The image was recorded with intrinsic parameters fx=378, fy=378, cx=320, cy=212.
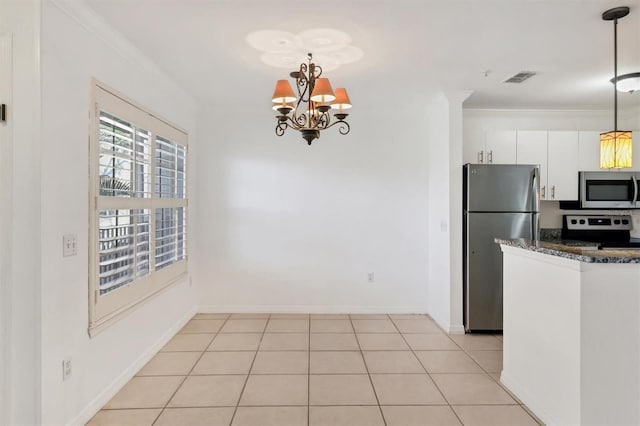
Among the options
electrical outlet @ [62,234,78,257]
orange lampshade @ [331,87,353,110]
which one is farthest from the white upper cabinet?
electrical outlet @ [62,234,78,257]

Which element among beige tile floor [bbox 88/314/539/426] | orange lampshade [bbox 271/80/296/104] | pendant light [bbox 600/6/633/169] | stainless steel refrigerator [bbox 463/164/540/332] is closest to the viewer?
pendant light [bbox 600/6/633/169]

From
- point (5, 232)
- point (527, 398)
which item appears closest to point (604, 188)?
point (527, 398)

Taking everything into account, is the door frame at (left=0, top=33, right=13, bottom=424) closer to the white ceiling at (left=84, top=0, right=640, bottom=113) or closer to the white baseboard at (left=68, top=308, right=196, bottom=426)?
the white baseboard at (left=68, top=308, right=196, bottom=426)

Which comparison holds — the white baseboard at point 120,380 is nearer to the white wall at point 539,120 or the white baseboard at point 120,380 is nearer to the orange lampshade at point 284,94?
the orange lampshade at point 284,94

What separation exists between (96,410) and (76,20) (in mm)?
2431

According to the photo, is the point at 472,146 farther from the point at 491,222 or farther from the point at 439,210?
the point at 491,222

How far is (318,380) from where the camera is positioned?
115 inches

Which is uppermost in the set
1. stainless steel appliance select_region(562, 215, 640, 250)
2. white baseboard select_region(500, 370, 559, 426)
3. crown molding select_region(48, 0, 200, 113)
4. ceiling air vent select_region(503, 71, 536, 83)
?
ceiling air vent select_region(503, 71, 536, 83)

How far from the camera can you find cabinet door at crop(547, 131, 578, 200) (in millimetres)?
4254

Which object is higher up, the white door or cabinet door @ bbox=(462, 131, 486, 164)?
cabinet door @ bbox=(462, 131, 486, 164)

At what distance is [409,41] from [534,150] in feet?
7.95

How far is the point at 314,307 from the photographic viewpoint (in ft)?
15.4

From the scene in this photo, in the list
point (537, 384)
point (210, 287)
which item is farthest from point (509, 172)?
point (210, 287)

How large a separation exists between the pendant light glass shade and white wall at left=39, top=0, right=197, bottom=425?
10.5 ft
